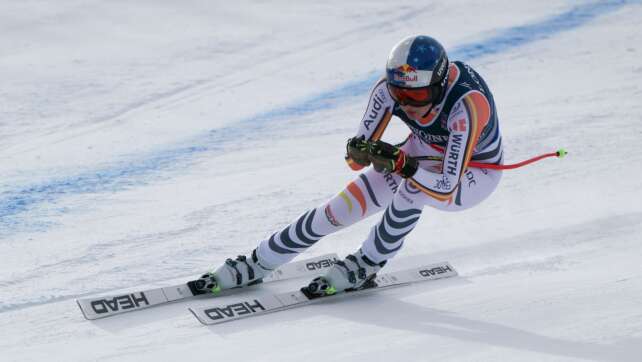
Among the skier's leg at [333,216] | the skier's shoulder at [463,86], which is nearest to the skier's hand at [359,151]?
the skier's leg at [333,216]

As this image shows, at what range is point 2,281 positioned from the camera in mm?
5168

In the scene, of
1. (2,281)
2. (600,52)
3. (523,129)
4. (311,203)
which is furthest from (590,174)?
(2,281)

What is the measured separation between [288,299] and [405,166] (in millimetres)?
938

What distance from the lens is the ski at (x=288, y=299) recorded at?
4.71 m

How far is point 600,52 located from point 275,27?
11.2 ft

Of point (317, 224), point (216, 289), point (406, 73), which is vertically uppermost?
point (406, 73)

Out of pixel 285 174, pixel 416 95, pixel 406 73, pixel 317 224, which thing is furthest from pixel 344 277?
pixel 285 174

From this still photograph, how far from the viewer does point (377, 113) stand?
5031 mm

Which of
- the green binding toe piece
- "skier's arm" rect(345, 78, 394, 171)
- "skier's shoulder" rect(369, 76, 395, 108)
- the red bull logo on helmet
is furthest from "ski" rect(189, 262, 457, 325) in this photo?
the red bull logo on helmet

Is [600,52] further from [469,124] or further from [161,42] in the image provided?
[469,124]

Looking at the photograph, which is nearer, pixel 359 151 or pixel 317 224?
pixel 359 151

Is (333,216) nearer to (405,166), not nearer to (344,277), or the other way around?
(344,277)

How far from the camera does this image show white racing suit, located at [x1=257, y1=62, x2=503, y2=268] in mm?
4750

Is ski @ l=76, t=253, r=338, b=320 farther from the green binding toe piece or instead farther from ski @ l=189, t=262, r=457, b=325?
ski @ l=189, t=262, r=457, b=325
